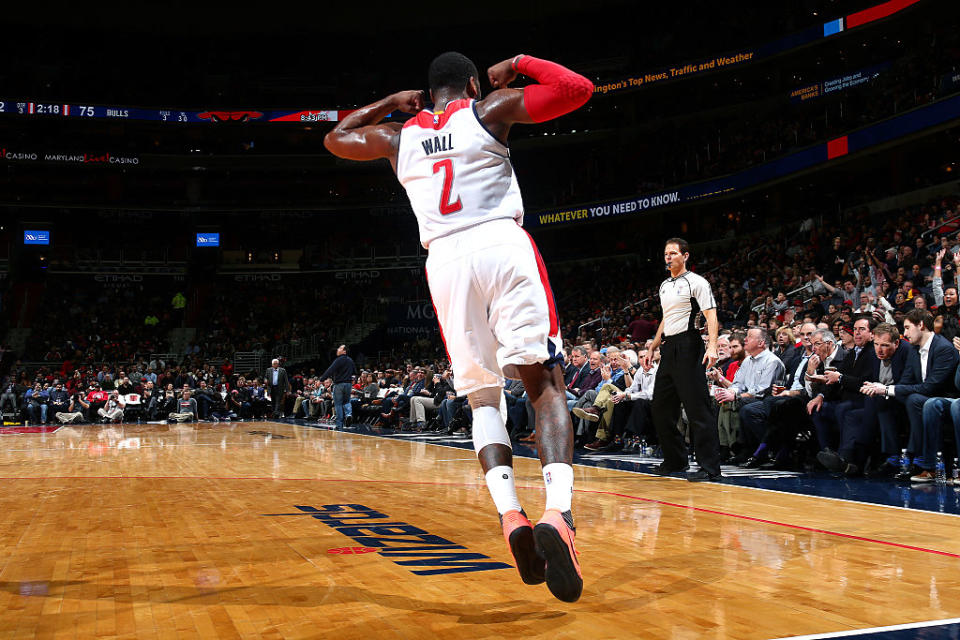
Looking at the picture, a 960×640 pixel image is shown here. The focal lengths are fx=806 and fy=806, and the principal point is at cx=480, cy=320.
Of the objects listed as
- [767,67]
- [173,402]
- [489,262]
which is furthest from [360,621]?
[767,67]

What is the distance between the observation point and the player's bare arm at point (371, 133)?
122 inches

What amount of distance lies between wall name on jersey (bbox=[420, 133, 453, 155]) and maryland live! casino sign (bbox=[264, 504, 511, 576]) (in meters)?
1.55

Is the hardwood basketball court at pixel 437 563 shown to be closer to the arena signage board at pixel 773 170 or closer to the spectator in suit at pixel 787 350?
the spectator in suit at pixel 787 350

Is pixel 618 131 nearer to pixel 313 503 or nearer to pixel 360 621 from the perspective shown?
pixel 313 503

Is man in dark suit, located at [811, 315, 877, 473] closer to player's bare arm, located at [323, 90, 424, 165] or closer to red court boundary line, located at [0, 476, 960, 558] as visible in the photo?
red court boundary line, located at [0, 476, 960, 558]

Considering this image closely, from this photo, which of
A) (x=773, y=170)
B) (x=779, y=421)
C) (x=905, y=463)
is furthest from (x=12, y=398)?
(x=773, y=170)

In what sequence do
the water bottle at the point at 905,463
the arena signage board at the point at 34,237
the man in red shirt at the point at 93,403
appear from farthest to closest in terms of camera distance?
the arena signage board at the point at 34,237, the man in red shirt at the point at 93,403, the water bottle at the point at 905,463

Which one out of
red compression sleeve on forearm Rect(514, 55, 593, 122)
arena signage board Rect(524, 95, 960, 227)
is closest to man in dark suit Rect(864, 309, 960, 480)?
red compression sleeve on forearm Rect(514, 55, 593, 122)

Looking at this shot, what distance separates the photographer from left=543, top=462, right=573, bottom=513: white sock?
2.56m

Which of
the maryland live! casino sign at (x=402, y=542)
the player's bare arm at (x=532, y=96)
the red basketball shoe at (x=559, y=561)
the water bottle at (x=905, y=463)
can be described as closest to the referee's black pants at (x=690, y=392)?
the water bottle at (x=905, y=463)

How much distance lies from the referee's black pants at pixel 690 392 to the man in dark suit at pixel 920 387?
3.78 feet

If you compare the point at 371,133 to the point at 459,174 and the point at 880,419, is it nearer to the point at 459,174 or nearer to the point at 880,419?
the point at 459,174

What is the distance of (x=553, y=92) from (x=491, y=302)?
759 millimetres

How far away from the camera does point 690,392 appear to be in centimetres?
614
